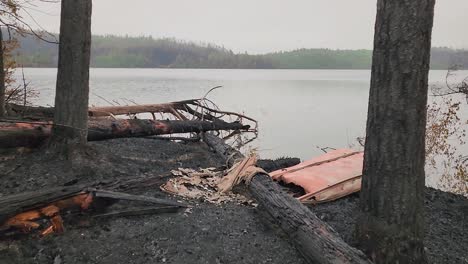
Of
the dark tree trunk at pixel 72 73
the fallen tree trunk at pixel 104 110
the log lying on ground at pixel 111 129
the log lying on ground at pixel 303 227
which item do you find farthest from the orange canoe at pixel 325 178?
the fallen tree trunk at pixel 104 110

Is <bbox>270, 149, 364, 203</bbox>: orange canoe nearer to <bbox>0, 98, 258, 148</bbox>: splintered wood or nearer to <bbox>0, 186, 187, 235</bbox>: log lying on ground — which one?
<bbox>0, 186, 187, 235</bbox>: log lying on ground


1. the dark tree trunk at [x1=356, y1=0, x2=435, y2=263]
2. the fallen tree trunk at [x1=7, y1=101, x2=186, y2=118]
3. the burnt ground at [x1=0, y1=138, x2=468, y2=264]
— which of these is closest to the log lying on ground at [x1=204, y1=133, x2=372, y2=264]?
the burnt ground at [x1=0, y1=138, x2=468, y2=264]

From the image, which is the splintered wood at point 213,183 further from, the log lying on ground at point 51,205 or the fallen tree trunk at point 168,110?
the fallen tree trunk at point 168,110

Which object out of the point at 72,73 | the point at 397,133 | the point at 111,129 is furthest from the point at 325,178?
the point at 111,129

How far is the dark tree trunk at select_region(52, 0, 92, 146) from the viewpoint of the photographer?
523 cm

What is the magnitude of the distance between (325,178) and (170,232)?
2.23m

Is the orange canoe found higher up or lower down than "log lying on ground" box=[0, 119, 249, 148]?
lower down

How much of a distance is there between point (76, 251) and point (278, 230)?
1815 mm

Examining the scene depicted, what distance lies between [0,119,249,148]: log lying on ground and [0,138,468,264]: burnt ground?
0.89 ft

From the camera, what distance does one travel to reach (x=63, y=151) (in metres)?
5.36

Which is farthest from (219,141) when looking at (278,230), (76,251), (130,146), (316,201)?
(76,251)

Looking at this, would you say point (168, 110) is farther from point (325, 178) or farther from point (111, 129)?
point (325, 178)

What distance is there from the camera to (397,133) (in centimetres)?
331

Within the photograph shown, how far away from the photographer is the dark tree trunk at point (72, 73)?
523 cm
